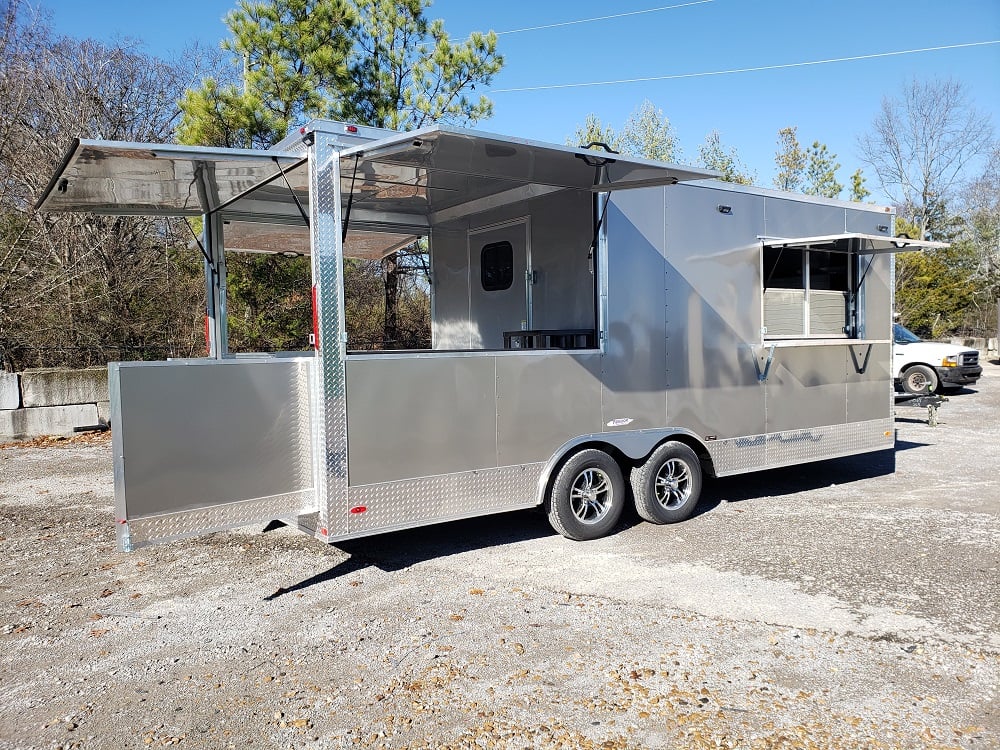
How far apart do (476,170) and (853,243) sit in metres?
3.96

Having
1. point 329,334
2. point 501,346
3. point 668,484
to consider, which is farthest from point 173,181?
point 668,484

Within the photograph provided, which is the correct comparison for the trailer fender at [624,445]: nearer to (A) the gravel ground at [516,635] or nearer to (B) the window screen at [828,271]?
(A) the gravel ground at [516,635]

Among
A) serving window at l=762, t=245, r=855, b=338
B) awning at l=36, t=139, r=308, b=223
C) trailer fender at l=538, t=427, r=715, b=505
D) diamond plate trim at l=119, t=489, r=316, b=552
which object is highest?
awning at l=36, t=139, r=308, b=223

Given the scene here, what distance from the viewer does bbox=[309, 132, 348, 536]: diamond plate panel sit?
14.2 ft

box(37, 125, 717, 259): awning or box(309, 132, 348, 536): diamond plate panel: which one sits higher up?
box(37, 125, 717, 259): awning

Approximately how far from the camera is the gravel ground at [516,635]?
2.98 metres

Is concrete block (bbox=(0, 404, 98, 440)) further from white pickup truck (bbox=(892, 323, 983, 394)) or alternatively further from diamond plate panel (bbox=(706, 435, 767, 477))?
white pickup truck (bbox=(892, 323, 983, 394))

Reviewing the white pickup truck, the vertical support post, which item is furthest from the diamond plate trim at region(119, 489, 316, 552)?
the white pickup truck

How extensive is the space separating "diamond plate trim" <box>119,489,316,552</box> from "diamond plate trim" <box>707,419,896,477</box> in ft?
10.8

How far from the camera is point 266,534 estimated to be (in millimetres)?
5766

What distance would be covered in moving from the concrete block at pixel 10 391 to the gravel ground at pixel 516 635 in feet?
14.7

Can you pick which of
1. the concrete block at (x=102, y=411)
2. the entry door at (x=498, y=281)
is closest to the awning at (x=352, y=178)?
the entry door at (x=498, y=281)

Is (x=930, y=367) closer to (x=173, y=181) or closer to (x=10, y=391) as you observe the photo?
(x=173, y=181)

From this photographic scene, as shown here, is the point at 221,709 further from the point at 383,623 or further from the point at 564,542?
the point at 564,542
